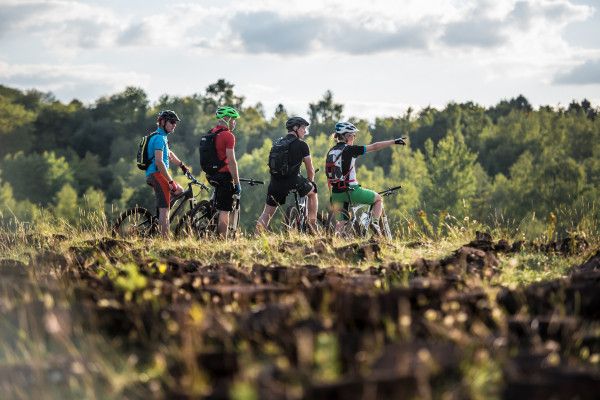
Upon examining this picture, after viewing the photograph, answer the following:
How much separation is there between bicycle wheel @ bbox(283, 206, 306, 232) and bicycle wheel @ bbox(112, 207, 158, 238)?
6.21ft

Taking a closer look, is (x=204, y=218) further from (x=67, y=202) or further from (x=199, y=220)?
(x=67, y=202)

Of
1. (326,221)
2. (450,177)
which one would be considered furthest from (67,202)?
(326,221)

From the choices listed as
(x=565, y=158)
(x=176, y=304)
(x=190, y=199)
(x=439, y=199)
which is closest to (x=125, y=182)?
(x=439, y=199)

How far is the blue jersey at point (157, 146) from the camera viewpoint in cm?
1227

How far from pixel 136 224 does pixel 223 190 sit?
1244mm

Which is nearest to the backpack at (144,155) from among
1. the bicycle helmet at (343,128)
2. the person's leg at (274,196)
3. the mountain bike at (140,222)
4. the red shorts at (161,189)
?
the red shorts at (161,189)

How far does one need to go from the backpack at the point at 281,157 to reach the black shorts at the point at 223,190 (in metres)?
0.70

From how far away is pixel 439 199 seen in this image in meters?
71.6

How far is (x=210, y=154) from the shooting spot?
12.8 metres

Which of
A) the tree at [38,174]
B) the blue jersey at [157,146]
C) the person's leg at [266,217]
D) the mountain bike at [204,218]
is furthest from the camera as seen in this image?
the tree at [38,174]

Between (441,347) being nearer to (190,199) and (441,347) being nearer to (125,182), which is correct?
(190,199)

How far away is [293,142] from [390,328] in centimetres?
832

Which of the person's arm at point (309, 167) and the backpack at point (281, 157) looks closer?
the person's arm at point (309, 167)

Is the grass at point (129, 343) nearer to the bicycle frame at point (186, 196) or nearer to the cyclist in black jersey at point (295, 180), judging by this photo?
the bicycle frame at point (186, 196)
